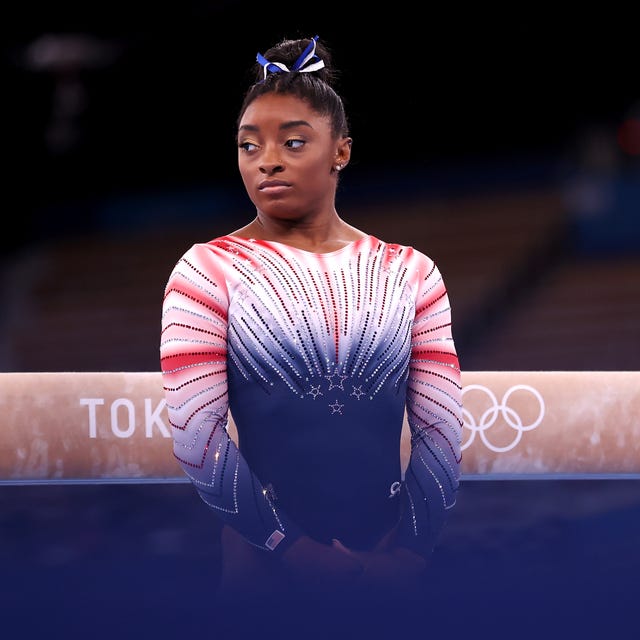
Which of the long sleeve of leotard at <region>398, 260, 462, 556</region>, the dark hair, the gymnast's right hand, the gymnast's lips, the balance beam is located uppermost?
the dark hair

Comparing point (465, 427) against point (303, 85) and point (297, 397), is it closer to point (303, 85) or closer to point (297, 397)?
point (297, 397)

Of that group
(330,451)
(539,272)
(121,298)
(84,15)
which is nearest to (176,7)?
(84,15)

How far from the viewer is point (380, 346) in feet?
4.93

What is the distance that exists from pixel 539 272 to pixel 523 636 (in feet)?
15.9

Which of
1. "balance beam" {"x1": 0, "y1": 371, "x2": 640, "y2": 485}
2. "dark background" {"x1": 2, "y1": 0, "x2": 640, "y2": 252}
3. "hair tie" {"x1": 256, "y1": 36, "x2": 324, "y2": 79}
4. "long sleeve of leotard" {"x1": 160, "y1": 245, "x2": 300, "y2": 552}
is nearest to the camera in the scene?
"long sleeve of leotard" {"x1": 160, "y1": 245, "x2": 300, "y2": 552}

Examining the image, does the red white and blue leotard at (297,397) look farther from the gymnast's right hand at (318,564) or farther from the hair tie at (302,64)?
the hair tie at (302,64)

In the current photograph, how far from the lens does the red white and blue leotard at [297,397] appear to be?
143cm

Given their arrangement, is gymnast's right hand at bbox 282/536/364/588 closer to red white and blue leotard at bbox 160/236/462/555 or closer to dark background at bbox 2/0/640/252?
red white and blue leotard at bbox 160/236/462/555

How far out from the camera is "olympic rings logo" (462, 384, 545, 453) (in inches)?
84.0

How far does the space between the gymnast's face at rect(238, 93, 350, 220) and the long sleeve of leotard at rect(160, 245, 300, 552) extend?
17 cm

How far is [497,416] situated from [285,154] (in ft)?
3.03

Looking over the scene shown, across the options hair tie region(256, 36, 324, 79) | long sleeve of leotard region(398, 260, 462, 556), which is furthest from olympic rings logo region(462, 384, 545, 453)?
hair tie region(256, 36, 324, 79)

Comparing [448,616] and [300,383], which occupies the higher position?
[300,383]

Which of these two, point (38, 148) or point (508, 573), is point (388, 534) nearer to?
point (508, 573)
